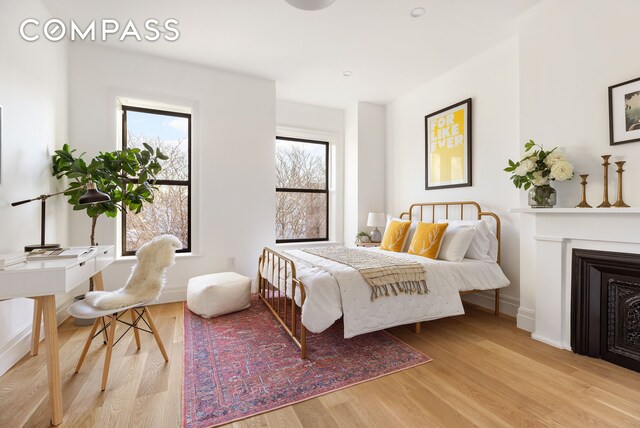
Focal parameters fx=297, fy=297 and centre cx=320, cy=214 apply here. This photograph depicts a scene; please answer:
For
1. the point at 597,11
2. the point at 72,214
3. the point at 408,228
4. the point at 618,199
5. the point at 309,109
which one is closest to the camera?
the point at 618,199

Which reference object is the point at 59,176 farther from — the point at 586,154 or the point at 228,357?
the point at 586,154

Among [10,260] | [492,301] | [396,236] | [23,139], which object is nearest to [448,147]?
[396,236]

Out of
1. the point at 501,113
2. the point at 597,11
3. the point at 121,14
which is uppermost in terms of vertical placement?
the point at 121,14

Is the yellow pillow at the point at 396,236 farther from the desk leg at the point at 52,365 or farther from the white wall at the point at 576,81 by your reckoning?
the desk leg at the point at 52,365

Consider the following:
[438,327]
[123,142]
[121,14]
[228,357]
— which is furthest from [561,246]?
[123,142]

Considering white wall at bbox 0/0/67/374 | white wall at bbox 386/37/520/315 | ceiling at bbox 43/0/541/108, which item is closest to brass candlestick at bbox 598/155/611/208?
white wall at bbox 386/37/520/315

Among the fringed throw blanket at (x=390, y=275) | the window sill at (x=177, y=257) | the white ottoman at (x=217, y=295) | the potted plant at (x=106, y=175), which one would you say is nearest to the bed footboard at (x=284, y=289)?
the white ottoman at (x=217, y=295)

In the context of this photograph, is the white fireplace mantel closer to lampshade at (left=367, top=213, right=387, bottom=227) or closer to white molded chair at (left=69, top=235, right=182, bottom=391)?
lampshade at (left=367, top=213, right=387, bottom=227)

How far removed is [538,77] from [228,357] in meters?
3.56

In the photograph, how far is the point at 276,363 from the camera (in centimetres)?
215

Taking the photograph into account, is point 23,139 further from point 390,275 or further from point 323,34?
point 390,275

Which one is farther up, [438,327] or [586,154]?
[586,154]

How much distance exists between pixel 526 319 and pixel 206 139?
404 centimetres

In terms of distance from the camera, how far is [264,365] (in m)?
2.13
